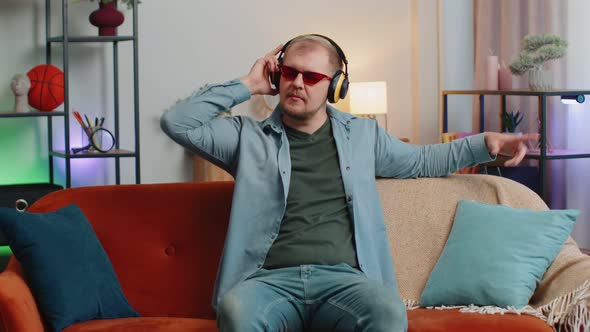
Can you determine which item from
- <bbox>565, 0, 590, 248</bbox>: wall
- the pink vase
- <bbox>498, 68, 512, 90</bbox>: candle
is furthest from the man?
<bbox>498, 68, 512, 90</bbox>: candle

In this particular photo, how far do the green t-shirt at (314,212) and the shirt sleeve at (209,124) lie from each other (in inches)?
7.4

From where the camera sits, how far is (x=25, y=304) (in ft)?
8.30

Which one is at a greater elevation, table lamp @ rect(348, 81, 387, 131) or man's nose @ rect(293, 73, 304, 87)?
table lamp @ rect(348, 81, 387, 131)

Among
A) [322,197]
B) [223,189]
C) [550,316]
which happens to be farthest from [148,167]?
[550,316]

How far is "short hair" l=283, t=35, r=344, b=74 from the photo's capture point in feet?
9.58

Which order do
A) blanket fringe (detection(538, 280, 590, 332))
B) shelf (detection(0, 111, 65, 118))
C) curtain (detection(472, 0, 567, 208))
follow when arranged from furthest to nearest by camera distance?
curtain (detection(472, 0, 567, 208)) < shelf (detection(0, 111, 65, 118)) < blanket fringe (detection(538, 280, 590, 332))

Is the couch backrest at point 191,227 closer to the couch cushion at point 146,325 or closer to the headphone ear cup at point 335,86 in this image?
the couch cushion at point 146,325

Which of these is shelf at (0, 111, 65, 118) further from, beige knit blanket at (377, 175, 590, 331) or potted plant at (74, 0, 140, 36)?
beige knit blanket at (377, 175, 590, 331)

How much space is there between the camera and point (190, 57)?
17.9 feet

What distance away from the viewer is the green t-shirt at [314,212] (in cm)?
271

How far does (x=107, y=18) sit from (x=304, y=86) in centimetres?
229

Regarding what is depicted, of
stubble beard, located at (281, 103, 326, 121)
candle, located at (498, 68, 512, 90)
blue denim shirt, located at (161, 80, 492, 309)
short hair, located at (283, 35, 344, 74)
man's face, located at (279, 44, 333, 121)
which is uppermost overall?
candle, located at (498, 68, 512, 90)

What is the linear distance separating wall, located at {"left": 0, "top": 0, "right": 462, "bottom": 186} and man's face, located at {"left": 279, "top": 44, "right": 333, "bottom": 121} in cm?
252

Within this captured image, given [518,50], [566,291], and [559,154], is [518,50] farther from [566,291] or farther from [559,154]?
[566,291]
